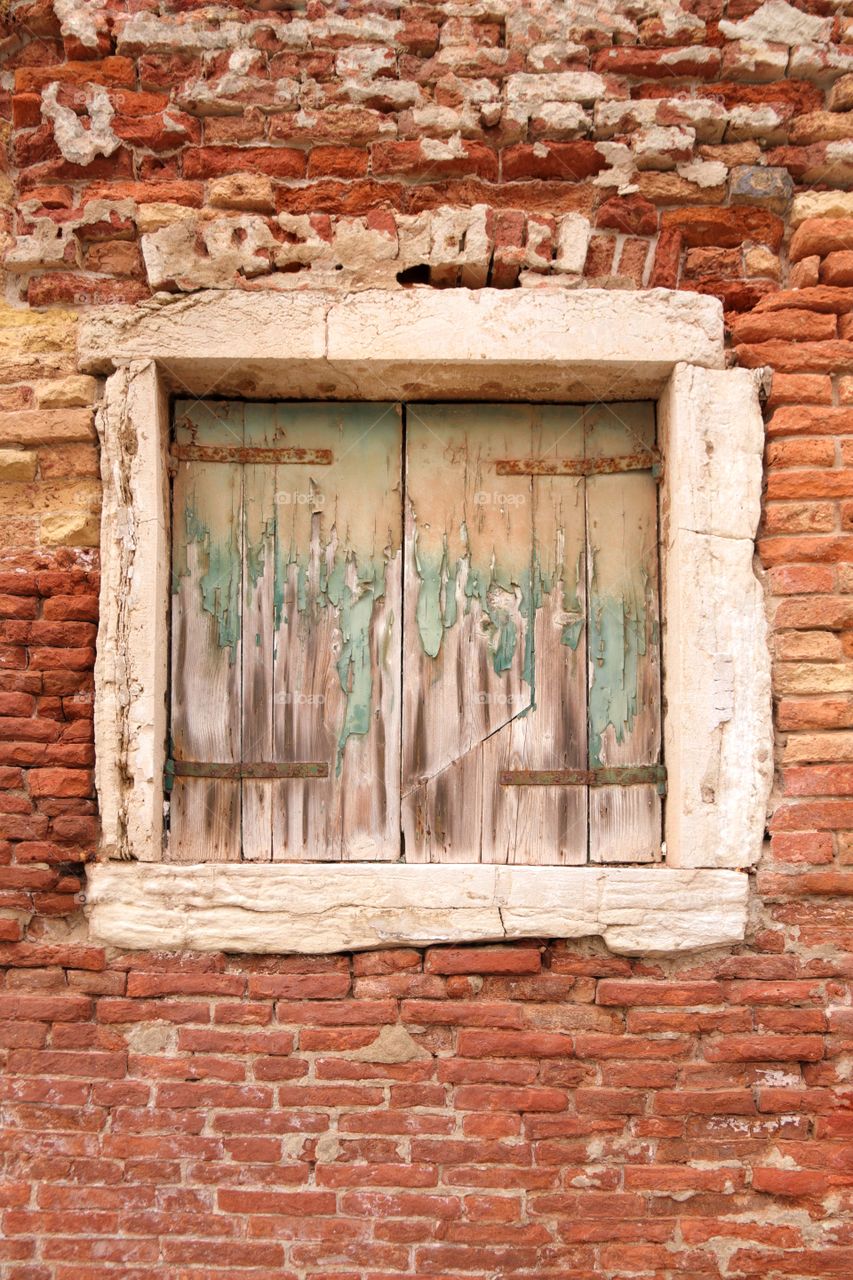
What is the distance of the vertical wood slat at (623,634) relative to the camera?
2725 mm

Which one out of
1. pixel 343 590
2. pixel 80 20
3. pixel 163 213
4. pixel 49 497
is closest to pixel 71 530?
pixel 49 497

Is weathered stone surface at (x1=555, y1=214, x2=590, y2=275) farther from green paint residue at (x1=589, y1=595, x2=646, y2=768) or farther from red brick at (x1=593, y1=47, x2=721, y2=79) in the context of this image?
green paint residue at (x1=589, y1=595, x2=646, y2=768)

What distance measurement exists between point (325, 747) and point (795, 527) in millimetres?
1451

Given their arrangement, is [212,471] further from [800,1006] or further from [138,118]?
[800,1006]

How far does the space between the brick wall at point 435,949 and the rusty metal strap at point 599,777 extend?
13.9 inches

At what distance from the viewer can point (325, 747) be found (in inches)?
109

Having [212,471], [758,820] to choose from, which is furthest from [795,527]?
[212,471]

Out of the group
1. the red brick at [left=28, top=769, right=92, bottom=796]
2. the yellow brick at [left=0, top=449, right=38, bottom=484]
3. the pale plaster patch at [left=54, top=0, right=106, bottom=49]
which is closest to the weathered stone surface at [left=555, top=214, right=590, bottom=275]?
the pale plaster patch at [left=54, top=0, right=106, bottom=49]

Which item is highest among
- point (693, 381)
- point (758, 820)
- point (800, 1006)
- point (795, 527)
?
point (693, 381)

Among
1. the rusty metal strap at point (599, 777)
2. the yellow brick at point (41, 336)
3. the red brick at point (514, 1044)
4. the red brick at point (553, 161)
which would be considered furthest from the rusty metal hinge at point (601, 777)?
the yellow brick at point (41, 336)

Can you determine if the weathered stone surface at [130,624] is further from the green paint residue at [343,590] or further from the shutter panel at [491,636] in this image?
the shutter panel at [491,636]

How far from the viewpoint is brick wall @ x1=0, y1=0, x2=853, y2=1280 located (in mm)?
2494

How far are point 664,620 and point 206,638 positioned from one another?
1.34 m

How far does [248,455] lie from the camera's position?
111 inches
